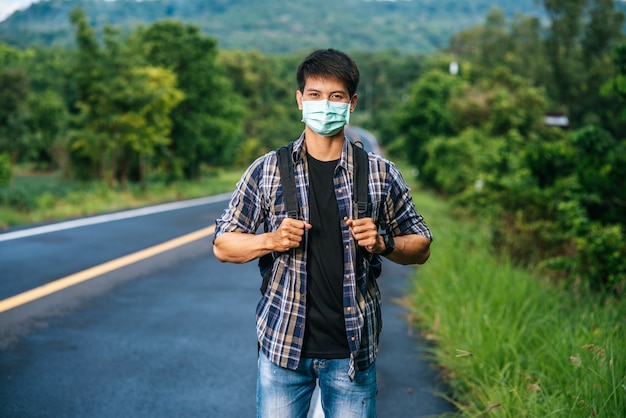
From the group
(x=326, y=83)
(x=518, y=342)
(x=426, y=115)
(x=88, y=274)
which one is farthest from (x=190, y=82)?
(x=326, y=83)

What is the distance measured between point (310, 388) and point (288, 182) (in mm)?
803

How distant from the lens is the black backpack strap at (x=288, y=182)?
108 inches

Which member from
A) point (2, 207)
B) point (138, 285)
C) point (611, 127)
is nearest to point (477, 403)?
point (138, 285)

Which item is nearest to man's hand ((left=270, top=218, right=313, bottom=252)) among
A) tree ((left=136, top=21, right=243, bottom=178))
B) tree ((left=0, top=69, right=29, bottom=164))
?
tree ((left=0, top=69, right=29, bottom=164))

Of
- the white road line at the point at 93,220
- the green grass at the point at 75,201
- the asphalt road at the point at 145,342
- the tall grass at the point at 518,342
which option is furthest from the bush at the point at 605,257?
the green grass at the point at 75,201

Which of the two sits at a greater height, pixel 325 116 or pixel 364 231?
pixel 325 116

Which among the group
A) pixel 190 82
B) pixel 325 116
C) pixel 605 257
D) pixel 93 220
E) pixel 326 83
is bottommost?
pixel 93 220

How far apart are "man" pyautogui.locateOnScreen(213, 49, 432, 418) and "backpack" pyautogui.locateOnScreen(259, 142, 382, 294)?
0.02 meters

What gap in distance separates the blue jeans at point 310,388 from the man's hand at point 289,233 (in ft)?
1.51

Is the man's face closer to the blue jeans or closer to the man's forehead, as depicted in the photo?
the man's forehead

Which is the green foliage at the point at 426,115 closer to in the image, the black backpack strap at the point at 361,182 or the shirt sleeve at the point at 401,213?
the shirt sleeve at the point at 401,213

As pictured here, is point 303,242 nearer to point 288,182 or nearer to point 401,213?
point 288,182

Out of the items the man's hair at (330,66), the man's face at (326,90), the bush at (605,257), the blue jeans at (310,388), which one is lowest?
the bush at (605,257)

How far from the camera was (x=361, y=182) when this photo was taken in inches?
112
